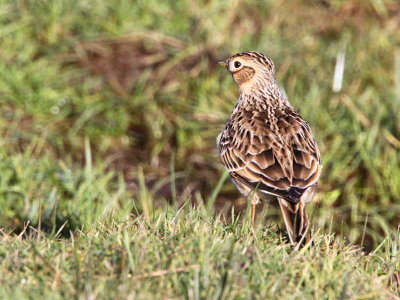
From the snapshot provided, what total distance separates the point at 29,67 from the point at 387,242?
4494 millimetres

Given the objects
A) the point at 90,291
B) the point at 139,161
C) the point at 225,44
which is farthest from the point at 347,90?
the point at 90,291

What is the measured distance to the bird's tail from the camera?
5234 mm

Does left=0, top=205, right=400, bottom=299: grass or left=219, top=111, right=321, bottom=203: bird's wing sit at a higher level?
left=219, top=111, right=321, bottom=203: bird's wing

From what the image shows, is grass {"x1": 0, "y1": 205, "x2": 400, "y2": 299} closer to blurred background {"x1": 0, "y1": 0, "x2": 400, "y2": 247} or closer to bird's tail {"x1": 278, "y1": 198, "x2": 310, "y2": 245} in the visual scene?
bird's tail {"x1": 278, "y1": 198, "x2": 310, "y2": 245}

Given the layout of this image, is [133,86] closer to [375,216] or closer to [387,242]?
[375,216]

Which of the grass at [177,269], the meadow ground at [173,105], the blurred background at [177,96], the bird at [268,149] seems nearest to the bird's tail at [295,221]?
the bird at [268,149]

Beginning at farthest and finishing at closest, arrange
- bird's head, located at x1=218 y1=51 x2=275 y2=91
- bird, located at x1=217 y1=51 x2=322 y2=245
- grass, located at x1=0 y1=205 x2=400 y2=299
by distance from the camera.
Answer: bird's head, located at x1=218 y1=51 x2=275 y2=91
bird, located at x1=217 y1=51 x2=322 y2=245
grass, located at x1=0 y1=205 x2=400 y2=299

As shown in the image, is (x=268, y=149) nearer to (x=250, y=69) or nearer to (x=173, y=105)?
(x=250, y=69)

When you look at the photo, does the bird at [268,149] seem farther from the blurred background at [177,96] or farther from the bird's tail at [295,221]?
the blurred background at [177,96]

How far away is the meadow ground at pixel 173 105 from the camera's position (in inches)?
287

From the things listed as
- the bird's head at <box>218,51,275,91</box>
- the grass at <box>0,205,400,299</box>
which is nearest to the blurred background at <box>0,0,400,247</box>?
the bird's head at <box>218,51,275,91</box>

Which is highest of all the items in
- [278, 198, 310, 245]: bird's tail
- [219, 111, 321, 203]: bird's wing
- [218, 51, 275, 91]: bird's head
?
[218, 51, 275, 91]: bird's head

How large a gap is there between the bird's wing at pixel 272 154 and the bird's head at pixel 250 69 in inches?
17.4

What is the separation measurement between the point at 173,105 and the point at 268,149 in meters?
3.15
